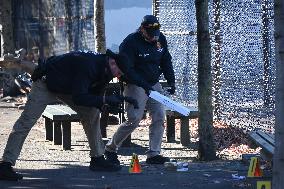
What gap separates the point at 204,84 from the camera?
9.52 m

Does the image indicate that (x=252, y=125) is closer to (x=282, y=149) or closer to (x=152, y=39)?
(x=152, y=39)

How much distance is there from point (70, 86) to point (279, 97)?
3.47 m

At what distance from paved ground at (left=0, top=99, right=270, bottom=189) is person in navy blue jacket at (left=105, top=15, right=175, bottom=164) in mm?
293

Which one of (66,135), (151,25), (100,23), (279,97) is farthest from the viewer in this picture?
(100,23)

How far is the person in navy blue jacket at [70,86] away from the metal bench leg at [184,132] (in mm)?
3187

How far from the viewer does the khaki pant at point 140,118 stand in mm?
9055

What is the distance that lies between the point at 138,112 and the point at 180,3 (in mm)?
5008

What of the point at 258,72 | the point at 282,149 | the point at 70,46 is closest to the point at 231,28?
the point at 258,72

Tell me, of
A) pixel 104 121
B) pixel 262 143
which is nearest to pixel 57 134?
pixel 104 121

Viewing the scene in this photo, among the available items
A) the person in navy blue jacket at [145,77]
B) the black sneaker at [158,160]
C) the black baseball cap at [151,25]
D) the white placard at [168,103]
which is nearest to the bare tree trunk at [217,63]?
the person in navy blue jacket at [145,77]

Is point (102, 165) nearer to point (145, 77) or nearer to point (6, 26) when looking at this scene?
point (145, 77)

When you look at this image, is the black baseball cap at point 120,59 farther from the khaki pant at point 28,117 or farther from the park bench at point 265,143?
the park bench at point 265,143

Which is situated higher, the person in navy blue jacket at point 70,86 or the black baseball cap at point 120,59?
the black baseball cap at point 120,59

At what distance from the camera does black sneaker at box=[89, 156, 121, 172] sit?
8.59m
